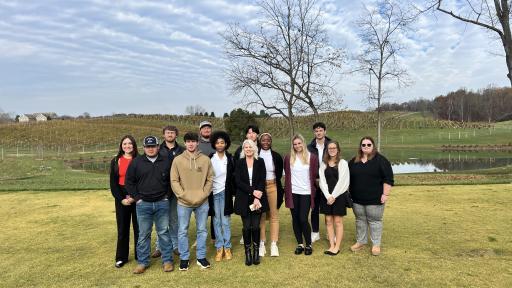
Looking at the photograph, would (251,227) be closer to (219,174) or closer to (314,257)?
(219,174)

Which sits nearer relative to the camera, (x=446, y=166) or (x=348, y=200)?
(x=348, y=200)

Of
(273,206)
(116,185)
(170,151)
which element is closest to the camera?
(116,185)

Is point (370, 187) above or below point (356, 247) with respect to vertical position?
above

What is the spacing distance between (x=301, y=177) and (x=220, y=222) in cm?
152

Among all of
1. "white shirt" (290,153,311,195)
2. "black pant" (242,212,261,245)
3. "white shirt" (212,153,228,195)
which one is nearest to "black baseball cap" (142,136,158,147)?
"white shirt" (212,153,228,195)

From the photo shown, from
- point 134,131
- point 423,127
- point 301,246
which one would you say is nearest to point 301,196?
point 301,246

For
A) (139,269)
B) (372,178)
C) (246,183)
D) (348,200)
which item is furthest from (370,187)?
(139,269)

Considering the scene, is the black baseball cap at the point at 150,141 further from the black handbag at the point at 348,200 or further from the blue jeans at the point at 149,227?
the black handbag at the point at 348,200

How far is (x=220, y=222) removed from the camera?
20.0 feet

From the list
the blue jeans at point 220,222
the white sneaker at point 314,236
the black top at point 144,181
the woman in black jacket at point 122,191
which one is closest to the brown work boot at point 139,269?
the woman in black jacket at point 122,191

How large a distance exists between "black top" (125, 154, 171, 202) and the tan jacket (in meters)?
0.22

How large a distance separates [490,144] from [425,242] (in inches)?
1907

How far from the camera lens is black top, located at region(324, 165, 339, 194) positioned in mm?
6137

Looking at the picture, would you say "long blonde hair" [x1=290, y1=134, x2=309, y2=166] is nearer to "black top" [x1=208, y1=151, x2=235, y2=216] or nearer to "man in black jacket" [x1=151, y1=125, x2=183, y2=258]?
"black top" [x1=208, y1=151, x2=235, y2=216]
